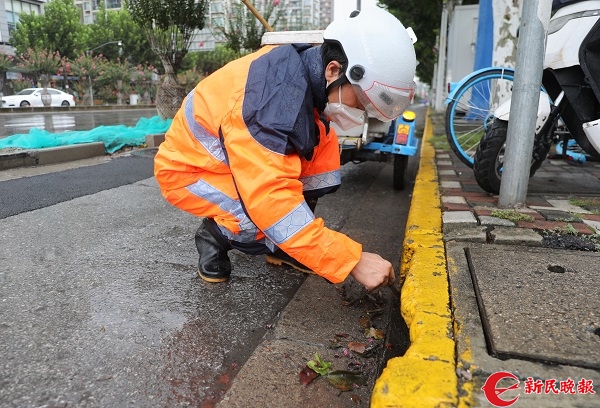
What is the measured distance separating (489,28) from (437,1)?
9119mm

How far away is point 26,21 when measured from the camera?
119 feet

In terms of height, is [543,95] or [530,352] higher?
[543,95]

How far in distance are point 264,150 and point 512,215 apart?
5.47ft

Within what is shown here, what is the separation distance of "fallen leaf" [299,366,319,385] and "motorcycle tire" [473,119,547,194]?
213cm

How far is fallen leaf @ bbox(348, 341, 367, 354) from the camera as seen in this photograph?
1.82m

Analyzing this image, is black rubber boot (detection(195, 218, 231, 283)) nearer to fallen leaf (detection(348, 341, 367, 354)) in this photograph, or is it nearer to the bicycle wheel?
fallen leaf (detection(348, 341, 367, 354))

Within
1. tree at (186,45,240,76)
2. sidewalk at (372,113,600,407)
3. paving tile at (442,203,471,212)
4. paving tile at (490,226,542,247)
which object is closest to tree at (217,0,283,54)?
paving tile at (442,203,471,212)

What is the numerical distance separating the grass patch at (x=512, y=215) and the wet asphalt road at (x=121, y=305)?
620 mm

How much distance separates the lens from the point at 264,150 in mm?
1752

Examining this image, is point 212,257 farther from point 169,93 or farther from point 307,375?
point 169,93

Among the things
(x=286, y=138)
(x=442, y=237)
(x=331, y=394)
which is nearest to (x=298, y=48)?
(x=286, y=138)

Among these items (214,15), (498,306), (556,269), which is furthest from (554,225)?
(214,15)

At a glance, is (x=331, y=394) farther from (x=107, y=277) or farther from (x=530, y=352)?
(x=107, y=277)

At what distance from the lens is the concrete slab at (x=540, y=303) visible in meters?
1.43
